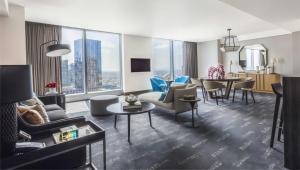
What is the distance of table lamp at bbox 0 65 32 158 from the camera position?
113cm

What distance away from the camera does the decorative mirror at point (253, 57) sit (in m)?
8.24

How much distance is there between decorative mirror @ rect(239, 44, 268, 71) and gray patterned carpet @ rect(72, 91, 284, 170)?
4786 millimetres

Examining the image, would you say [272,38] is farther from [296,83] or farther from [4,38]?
[4,38]

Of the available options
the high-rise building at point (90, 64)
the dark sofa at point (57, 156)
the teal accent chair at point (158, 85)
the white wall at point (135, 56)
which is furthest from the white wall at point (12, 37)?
the teal accent chair at point (158, 85)

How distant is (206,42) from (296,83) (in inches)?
344

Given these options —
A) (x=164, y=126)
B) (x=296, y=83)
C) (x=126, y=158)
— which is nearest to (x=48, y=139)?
(x=126, y=158)

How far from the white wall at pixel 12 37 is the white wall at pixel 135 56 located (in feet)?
13.2

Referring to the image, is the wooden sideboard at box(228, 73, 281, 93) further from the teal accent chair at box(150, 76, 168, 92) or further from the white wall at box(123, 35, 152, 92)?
the white wall at box(123, 35, 152, 92)

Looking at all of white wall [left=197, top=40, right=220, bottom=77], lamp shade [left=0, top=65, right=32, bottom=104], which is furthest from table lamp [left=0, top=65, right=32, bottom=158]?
white wall [left=197, top=40, right=220, bottom=77]

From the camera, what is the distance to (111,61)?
784 cm

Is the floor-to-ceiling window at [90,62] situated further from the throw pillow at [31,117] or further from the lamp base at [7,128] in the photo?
the lamp base at [7,128]

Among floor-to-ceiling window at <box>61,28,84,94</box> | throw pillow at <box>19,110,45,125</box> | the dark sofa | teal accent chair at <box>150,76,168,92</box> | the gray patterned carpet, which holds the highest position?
floor-to-ceiling window at <box>61,28,84,94</box>

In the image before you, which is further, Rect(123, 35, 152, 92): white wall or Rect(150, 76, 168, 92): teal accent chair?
Rect(123, 35, 152, 92): white wall

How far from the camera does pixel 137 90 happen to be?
833 centimetres
